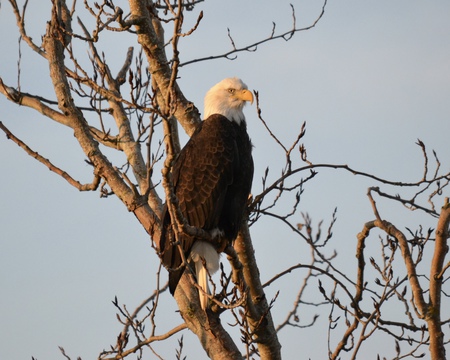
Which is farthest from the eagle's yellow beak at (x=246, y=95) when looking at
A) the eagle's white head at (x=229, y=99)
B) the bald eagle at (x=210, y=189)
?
the bald eagle at (x=210, y=189)

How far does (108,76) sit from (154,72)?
787mm

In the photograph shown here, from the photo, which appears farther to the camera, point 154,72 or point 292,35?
point 292,35

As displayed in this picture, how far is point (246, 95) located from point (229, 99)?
164 mm

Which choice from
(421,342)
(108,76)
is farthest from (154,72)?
(421,342)

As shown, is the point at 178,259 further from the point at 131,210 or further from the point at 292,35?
the point at 292,35

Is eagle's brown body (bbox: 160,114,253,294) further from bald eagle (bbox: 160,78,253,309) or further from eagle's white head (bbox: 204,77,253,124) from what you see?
eagle's white head (bbox: 204,77,253,124)

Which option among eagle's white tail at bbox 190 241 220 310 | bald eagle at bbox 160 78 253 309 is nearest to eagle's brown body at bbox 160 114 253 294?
bald eagle at bbox 160 78 253 309

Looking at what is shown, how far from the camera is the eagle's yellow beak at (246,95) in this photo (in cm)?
708

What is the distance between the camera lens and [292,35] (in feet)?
22.6

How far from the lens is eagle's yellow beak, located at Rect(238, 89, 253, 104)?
7.08m

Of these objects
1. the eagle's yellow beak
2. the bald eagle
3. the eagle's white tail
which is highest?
the eagle's yellow beak

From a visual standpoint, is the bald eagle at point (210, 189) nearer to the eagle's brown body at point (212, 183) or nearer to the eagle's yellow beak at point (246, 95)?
the eagle's brown body at point (212, 183)

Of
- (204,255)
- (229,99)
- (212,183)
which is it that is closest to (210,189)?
(212,183)

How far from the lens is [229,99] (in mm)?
7199
